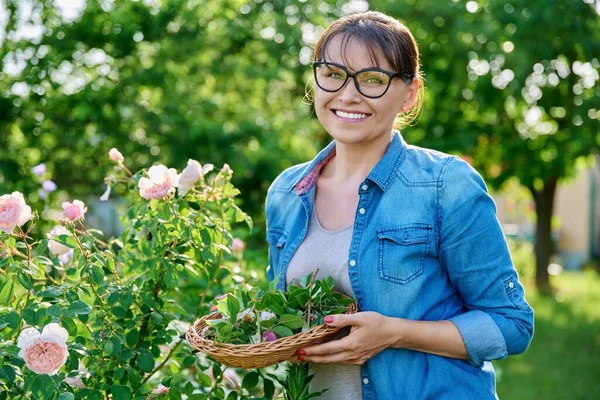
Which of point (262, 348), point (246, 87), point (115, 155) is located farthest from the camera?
point (246, 87)

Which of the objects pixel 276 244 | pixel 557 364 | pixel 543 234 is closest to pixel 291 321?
pixel 276 244

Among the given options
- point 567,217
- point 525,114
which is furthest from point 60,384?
point 567,217

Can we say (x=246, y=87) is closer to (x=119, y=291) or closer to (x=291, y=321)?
(x=119, y=291)

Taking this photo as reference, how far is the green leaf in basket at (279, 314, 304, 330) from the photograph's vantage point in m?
1.91

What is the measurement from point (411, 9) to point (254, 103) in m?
1.95

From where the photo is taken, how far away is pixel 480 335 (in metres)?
1.94

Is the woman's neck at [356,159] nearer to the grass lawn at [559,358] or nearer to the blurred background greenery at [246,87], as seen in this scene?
the blurred background greenery at [246,87]

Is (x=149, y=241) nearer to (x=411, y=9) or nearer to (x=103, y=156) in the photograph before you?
(x=103, y=156)

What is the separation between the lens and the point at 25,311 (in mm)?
2020

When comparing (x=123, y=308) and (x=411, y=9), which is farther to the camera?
(x=411, y=9)

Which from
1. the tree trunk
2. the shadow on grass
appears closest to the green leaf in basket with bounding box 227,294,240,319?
the shadow on grass

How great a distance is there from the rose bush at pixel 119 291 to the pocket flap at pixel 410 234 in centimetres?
62

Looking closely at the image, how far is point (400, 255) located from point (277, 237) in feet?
1.49

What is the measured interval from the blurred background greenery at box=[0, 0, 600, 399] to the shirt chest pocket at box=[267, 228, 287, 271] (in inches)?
68.6
